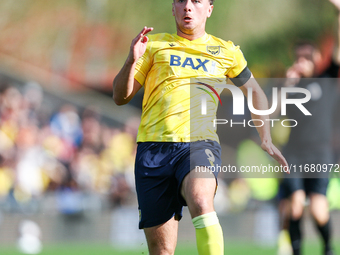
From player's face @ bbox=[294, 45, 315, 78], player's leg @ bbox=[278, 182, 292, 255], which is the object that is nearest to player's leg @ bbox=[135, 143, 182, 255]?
player's leg @ bbox=[278, 182, 292, 255]

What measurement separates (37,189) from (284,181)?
15.9 ft

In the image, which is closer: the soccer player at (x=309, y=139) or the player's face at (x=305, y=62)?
the soccer player at (x=309, y=139)

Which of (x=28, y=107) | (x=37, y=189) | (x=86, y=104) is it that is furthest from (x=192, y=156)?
(x=86, y=104)

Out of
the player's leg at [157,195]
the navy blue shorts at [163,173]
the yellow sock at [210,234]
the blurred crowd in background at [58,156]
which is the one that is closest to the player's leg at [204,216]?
the yellow sock at [210,234]

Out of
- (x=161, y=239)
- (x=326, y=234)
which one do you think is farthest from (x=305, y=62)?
(x=161, y=239)

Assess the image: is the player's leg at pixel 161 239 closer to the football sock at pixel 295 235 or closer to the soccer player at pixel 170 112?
the soccer player at pixel 170 112

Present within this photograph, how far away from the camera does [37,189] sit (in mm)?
8641

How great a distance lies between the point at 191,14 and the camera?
3.38 meters

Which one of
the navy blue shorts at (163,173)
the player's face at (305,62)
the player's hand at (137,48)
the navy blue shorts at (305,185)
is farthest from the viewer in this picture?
the player's face at (305,62)

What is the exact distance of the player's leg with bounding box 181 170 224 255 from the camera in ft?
9.64

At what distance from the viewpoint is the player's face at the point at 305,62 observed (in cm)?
564

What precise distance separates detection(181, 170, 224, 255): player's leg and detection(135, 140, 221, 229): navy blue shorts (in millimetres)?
147

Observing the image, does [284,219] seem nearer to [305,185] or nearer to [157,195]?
[305,185]

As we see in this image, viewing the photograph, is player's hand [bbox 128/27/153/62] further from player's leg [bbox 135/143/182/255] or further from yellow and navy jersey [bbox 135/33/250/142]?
player's leg [bbox 135/143/182/255]
